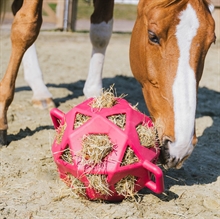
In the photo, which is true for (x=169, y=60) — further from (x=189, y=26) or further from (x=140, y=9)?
(x=140, y=9)

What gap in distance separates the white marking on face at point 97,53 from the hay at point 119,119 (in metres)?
1.79

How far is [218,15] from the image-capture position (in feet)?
28.1

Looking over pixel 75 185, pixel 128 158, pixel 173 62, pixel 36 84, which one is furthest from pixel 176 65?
pixel 36 84

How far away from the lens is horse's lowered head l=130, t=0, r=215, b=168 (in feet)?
7.07

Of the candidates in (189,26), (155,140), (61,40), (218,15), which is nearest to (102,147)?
(155,140)

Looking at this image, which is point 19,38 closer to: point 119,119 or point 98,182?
point 119,119

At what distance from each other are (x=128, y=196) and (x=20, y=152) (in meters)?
0.94

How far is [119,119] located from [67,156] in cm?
31

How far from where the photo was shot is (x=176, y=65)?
2.23m

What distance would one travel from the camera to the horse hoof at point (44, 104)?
4.02 meters

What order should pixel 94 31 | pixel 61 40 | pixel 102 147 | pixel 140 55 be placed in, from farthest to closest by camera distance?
pixel 61 40 → pixel 94 31 → pixel 140 55 → pixel 102 147

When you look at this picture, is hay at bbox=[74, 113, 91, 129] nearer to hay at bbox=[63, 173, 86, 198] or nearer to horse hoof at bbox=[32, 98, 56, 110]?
hay at bbox=[63, 173, 86, 198]

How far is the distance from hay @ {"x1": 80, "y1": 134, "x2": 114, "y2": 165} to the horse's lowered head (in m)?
0.30

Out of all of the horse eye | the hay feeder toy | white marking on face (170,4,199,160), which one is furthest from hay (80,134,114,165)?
the horse eye
